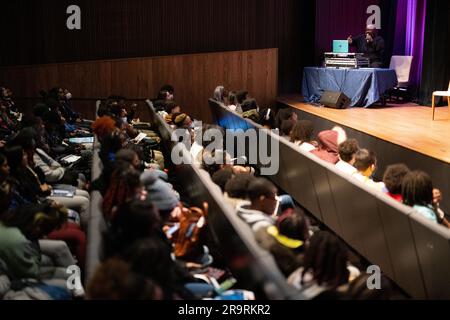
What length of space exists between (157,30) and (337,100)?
3924 mm

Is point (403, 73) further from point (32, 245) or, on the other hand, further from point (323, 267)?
point (32, 245)

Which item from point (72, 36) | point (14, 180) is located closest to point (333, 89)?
point (72, 36)

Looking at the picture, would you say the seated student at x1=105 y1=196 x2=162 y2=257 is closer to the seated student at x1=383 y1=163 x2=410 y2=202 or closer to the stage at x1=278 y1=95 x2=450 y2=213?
the seated student at x1=383 y1=163 x2=410 y2=202

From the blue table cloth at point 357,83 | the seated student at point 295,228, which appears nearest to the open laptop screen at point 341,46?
the blue table cloth at point 357,83

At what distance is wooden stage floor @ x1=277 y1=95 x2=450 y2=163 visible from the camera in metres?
5.41

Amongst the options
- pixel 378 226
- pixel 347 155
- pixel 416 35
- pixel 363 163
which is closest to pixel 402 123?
pixel 347 155

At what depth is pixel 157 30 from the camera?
10250 millimetres

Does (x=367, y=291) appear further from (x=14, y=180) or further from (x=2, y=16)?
(x=2, y=16)

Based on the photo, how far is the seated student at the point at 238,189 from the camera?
3.10 m

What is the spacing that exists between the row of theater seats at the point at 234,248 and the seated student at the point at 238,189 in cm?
10

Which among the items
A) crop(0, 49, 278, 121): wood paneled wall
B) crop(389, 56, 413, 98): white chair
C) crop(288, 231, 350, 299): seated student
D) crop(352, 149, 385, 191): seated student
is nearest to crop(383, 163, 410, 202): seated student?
crop(352, 149, 385, 191): seated student

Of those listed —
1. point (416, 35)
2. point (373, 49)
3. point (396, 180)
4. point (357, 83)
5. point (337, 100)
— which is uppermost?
point (416, 35)

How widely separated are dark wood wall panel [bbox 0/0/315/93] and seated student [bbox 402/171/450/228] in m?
7.05

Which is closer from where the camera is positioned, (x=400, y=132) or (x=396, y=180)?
(x=396, y=180)
